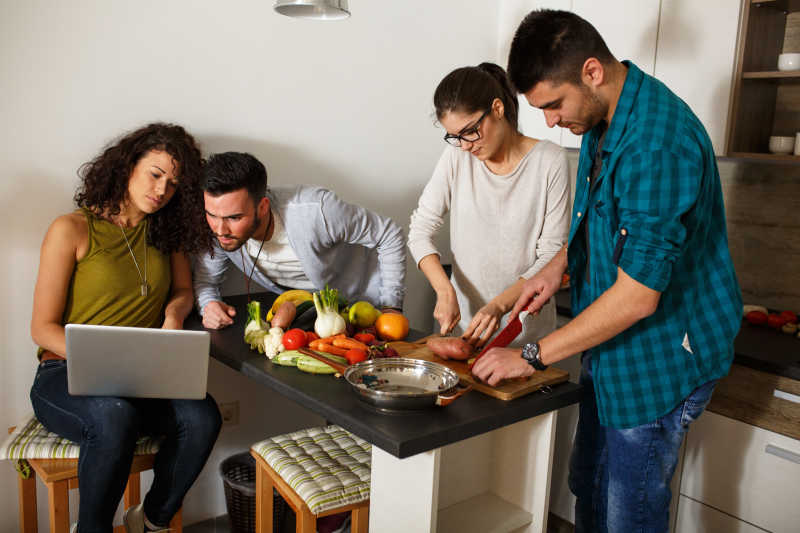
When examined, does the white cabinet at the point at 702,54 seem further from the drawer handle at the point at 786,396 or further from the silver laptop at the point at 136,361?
the silver laptop at the point at 136,361

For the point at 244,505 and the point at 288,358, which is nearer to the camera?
the point at 288,358

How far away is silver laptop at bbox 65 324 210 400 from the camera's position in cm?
154

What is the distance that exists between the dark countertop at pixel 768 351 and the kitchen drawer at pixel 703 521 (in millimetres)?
477

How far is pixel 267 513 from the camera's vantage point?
1793mm

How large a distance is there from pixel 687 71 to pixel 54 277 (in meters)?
2.17

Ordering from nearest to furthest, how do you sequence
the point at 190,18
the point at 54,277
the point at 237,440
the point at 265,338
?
the point at 265,338 < the point at 54,277 < the point at 190,18 < the point at 237,440

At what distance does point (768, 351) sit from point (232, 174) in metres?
1.68

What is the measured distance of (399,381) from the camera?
59.3 inches

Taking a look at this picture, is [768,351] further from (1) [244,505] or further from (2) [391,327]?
(1) [244,505]

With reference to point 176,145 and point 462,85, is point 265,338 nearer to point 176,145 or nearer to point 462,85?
point 176,145

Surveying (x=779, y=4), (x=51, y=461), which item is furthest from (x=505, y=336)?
(x=779, y=4)

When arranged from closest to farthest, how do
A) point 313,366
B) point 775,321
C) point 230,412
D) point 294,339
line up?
point 313,366, point 294,339, point 775,321, point 230,412

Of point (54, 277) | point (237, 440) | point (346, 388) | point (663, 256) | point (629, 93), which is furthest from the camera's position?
point (237, 440)

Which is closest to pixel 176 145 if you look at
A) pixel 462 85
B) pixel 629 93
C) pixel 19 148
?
pixel 19 148
